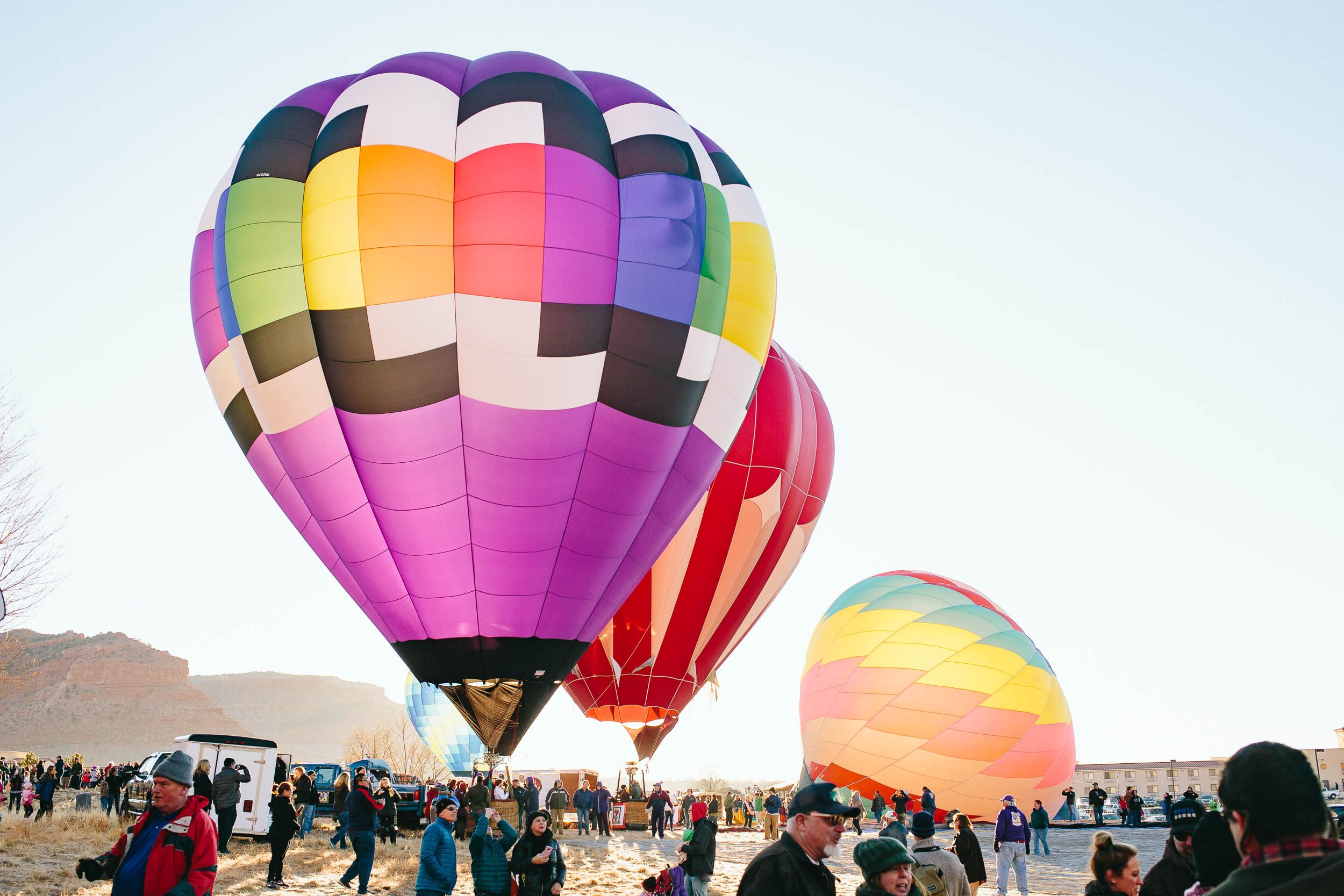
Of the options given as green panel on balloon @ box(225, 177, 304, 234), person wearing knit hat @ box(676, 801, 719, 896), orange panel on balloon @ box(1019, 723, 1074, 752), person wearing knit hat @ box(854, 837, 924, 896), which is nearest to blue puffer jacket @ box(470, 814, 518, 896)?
person wearing knit hat @ box(676, 801, 719, 896)

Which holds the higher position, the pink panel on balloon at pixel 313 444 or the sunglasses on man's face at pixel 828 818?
the pink panel on balloon at pixel 313 444

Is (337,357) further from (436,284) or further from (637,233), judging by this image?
(637,233)

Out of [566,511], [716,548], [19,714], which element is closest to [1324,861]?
[566,511]

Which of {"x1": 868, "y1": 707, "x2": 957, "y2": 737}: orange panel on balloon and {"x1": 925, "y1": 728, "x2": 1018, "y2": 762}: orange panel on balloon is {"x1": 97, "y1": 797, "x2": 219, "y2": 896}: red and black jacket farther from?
{"x1": 925, "y1": 728, "x2": 1018, "y2": 762}: orange panel on balloon

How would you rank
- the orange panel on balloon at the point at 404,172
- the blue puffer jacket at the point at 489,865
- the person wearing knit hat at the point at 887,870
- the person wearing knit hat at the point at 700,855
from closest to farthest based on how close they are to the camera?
the person wearing knit hat at the point at 887,870 < the blue puffer jacket at the point at 489,865 < the person wearing knit hat at the point at 700,855 < the orange panel on balloon at the point at 404,172

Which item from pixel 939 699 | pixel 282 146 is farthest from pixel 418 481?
pixel 939 699

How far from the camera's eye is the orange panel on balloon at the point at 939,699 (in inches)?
744

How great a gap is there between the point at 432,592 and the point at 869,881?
7925 millimetres

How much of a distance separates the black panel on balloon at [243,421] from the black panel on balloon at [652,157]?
483 cm

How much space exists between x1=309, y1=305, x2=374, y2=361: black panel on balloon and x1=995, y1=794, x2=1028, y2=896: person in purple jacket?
8.18m

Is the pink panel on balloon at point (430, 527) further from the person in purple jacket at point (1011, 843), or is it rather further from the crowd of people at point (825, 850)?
the person in purple jacket at point (1011, 843)

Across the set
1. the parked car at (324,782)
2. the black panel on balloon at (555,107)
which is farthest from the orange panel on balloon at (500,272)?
the parked car at (324,782)

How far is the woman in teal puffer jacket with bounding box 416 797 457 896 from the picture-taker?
6.99m

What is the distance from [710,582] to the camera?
17.3 meters
